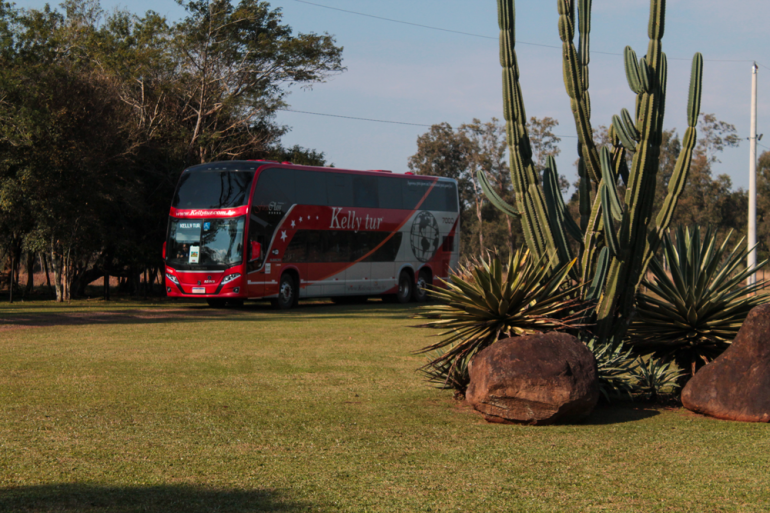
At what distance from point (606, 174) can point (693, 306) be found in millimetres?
1885

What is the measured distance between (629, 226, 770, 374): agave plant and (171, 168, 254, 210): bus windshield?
45.9ft

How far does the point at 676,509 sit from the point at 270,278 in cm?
1807

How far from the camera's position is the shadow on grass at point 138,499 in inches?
162

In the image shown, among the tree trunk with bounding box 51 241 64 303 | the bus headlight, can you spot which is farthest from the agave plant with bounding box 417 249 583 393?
the tree trunk with bounding box 51 241 64 303

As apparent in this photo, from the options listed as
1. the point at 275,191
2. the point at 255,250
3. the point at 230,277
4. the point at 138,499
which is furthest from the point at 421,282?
the point at 138,499

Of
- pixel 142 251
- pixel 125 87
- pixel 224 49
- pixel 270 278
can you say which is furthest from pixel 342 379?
pixel 224 49

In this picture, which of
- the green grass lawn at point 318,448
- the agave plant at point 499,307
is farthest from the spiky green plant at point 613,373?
the agave plant at point 499,307

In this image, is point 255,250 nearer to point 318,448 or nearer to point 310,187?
point 310,187

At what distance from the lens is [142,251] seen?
2408cm

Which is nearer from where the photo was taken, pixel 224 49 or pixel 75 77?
pixel 75 77

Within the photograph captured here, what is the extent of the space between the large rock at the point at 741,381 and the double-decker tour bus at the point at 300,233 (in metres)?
15.3

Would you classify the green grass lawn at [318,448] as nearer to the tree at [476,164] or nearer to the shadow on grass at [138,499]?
the shadow on grass at [138,499]

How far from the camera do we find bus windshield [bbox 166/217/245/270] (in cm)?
2081

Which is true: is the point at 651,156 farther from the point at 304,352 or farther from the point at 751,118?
the point at 751,118
